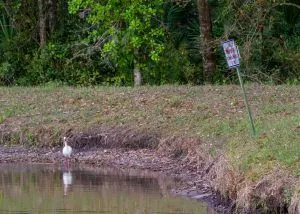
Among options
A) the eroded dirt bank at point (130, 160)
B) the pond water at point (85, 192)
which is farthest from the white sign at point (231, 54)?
the pond water at point (85, 192)

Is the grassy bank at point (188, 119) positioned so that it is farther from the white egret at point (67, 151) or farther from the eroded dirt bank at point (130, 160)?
the white egret at point (67, 151)

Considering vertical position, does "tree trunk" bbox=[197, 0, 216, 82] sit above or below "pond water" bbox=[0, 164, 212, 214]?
above

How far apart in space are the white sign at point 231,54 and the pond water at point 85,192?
2507 mm

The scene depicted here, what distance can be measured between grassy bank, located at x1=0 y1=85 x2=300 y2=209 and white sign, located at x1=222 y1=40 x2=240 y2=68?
1396 millimetres

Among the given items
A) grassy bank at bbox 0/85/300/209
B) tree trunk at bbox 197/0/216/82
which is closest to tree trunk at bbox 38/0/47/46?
grassy bank at bbox 0/85/300/209

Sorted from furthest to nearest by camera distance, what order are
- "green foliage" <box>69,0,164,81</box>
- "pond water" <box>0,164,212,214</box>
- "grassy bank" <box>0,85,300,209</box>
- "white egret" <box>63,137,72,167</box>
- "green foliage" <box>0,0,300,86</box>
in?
"green foliage" <box>0,0,300,86</box>
"green foliage" <box>69,0,164,81</box>
"white egret" <box>63,137,72,167</box>
"pond water" <box>0,164,212,214</box>
"grassy bank" <box>0,85,300,209</box>

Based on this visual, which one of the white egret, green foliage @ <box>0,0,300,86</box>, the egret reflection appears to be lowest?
the egret reflection

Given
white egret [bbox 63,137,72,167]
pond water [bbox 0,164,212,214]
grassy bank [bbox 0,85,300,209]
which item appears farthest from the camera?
white egret [bbox 63,137,72,167]

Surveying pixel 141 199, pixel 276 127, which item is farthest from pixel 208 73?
pixel 141 199

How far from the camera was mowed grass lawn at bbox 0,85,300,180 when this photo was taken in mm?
17531

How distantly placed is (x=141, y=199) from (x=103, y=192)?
1016 mm

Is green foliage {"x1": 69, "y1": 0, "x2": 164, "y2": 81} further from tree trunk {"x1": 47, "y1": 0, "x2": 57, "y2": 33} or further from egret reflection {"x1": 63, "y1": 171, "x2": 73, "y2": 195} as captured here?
egret reflection {"x1": 63, "y1": 171, "x2": 73, "y2": 195}

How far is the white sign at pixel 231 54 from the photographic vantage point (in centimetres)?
1655

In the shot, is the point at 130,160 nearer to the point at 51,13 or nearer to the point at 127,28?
the point at 127,28
